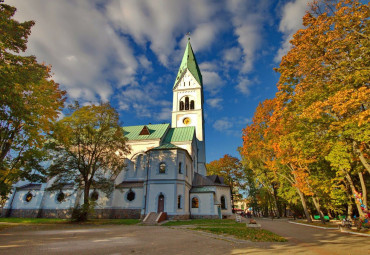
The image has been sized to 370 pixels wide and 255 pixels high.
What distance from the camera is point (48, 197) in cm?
2959

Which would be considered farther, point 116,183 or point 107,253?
point 116,183

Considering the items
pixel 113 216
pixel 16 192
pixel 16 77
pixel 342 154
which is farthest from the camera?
pixel 16 192

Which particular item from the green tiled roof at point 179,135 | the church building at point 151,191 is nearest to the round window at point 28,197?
the church building at point 151,191

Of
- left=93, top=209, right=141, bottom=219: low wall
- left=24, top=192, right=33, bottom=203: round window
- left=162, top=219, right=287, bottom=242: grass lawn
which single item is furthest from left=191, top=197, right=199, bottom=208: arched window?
left=24, top=192, right=33, bottom=203: round window

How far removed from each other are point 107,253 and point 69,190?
89.0ft

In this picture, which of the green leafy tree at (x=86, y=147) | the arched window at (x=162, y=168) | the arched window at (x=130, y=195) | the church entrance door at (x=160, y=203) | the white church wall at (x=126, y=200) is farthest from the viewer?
the arched window at (x=130, y=195)

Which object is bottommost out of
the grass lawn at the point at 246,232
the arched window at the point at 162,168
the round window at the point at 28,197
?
the grass lawn at the point at 246,232

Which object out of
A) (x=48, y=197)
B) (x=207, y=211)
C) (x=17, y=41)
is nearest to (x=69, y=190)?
(x=48, y=197)

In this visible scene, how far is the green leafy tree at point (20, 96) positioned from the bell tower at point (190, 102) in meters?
26.7

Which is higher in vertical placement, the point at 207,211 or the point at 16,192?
the point at 16,192

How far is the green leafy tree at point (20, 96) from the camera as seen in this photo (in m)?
Result: 10.7

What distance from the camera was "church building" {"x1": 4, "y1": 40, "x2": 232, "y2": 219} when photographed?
2497 centimetres

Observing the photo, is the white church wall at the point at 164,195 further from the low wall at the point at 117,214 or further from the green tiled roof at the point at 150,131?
the green tiled roof at the point at 150,131

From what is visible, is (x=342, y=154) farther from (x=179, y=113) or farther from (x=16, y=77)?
(x=179, y=113)
